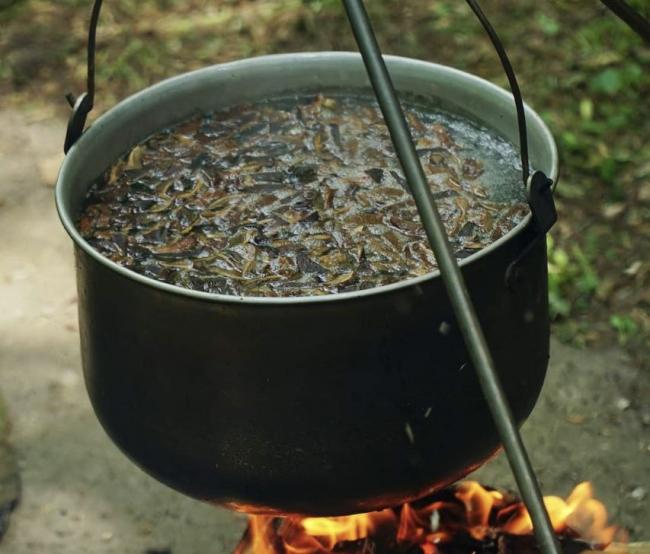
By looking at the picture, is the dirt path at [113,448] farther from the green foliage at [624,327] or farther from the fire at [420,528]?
the fire at [420,528]

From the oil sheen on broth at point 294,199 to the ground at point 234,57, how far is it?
1.28 metres

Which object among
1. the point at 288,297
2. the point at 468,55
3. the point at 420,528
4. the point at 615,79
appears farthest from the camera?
the point at 468,55

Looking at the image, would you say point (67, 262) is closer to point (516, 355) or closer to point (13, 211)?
point (13, 211)

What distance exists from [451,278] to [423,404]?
20.4 inches

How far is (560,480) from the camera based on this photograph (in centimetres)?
333

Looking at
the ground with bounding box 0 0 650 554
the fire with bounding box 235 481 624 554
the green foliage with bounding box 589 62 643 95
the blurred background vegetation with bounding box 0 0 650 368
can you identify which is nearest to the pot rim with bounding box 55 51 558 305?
the fire with bounding box 235 481 624 554

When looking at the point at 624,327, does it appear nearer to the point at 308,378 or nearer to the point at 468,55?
the point at 468,55

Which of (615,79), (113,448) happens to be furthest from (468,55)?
(113,448)

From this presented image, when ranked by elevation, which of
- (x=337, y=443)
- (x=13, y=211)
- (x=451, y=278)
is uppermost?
(x=451, y=278)

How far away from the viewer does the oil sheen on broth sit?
6.84 feet

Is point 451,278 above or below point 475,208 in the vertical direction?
above

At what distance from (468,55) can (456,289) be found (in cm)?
438

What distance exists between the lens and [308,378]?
1800 mm

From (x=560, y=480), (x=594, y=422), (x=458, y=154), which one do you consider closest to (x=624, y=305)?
(x=594, y=422)
